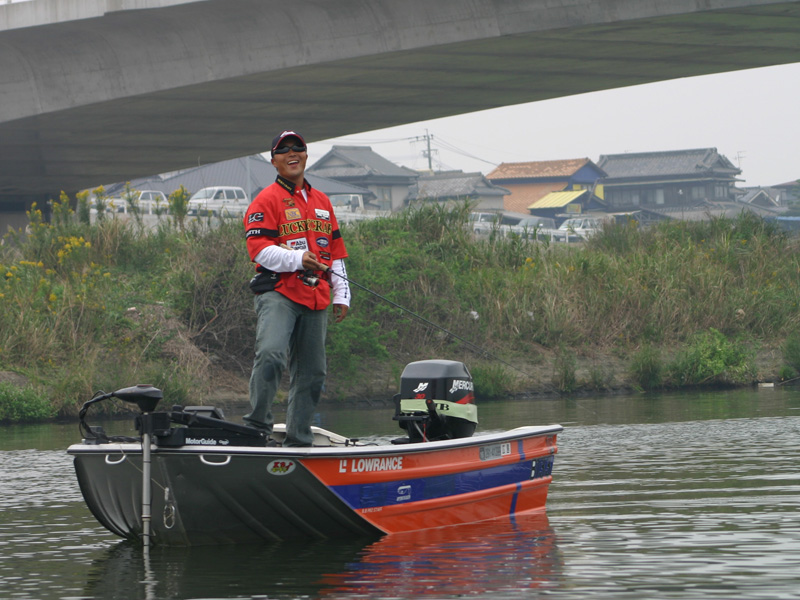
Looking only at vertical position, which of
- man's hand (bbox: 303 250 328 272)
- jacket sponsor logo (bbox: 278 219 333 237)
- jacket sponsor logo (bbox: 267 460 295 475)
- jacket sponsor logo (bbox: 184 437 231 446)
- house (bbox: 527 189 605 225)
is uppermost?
house (bbox: 527 189 605 225)

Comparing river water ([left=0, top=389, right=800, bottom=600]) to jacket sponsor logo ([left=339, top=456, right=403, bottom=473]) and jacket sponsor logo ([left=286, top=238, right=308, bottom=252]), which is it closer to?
jacket sponsor logo ([left=339, top=456, right=403, bottom=473])

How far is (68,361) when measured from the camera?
18.9m

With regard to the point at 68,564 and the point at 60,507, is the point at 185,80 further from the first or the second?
the point at 68,564

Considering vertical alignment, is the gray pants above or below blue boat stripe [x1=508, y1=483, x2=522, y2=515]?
above

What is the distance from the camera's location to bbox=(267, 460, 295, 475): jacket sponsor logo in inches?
278

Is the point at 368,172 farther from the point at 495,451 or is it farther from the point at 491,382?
the point at 495,451

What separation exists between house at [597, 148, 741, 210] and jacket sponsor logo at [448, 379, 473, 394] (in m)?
77.1

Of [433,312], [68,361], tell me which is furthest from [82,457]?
[433,312]

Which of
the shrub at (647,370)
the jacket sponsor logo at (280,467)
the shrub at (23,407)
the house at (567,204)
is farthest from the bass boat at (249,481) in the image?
the house at (567,204)

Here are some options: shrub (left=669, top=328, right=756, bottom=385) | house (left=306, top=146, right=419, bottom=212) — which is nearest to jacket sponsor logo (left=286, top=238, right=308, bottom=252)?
shrub (left=669, top=328, right=756, bottom=385)

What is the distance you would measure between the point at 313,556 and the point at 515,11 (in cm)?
1697

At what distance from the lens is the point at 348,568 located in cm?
665

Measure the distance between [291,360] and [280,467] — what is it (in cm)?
94

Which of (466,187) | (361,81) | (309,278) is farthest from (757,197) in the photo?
Result: (309,278)
